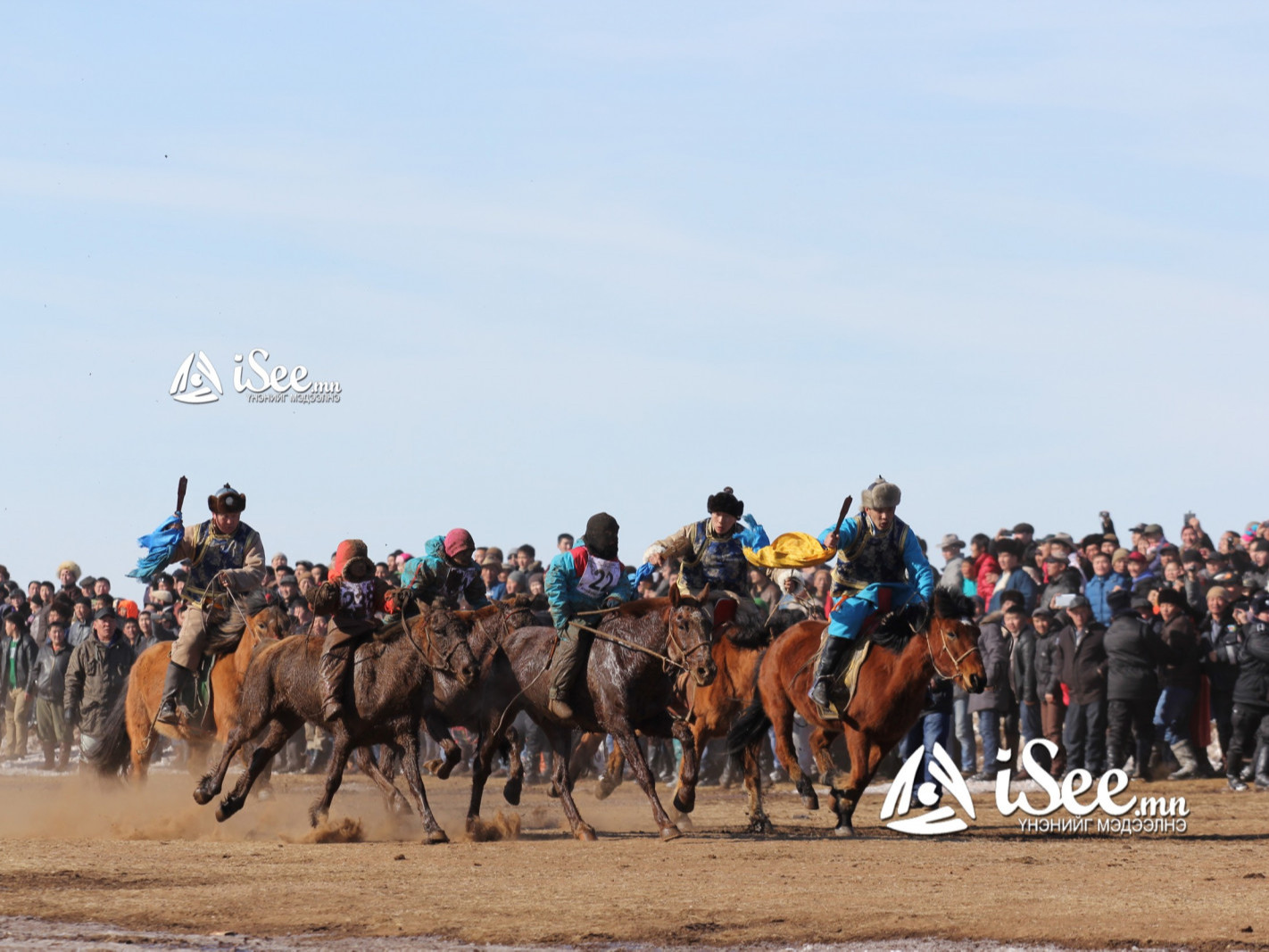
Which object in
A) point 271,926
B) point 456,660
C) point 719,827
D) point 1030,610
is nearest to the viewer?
point 271,926

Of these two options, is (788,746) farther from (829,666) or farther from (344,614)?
(344,614)

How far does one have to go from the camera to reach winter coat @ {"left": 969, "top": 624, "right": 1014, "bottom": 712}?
62.3 ft

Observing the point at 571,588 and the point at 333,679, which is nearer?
the point at 333,679

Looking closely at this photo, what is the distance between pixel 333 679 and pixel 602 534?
2.40 metres

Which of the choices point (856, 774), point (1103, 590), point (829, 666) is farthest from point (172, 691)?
point (1103, 590)

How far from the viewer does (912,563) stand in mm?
14234

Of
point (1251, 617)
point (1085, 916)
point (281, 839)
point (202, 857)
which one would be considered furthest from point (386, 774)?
point (1251, 617)

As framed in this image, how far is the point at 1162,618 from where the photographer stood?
18.6 meters

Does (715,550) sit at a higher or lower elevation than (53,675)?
higher

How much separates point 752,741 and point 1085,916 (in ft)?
19.0

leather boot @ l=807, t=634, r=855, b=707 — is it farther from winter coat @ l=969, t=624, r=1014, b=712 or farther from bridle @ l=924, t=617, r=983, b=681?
winter coat @ l=969, t=624, r=1014, b=712

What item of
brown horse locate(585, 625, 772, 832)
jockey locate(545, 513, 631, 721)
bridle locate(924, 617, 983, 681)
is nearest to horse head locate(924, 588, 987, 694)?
bridle locate(924, 617, 983, 681)

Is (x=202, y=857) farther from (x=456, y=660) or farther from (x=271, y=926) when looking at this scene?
(x=271, y=926)

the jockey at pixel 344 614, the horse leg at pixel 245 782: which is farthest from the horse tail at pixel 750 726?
the horse leg at pixel 245 782
